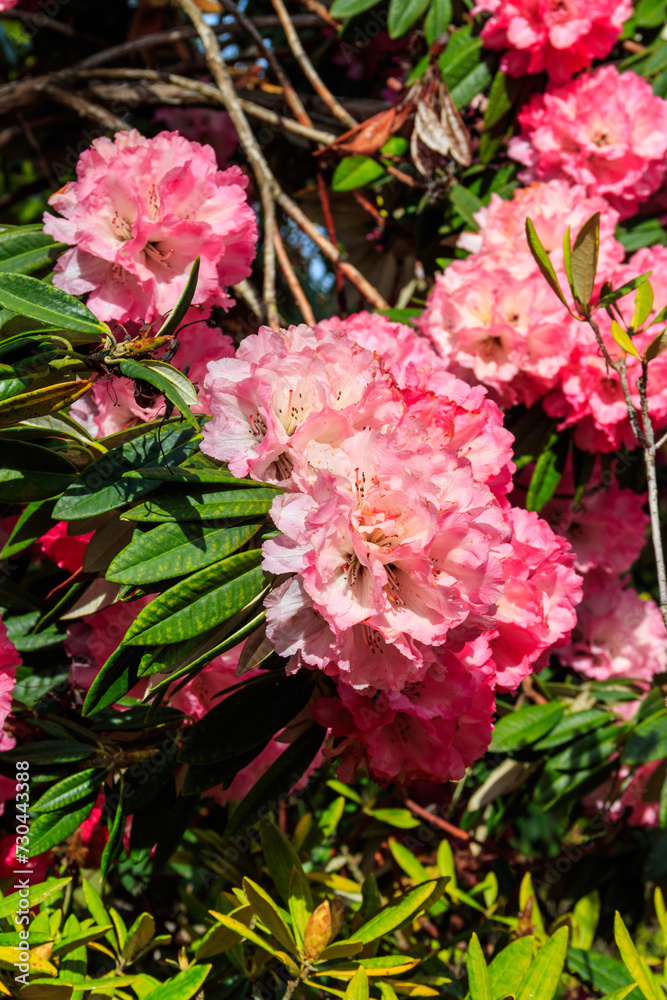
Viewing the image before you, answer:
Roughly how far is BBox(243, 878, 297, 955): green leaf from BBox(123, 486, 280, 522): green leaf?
39 centimetres

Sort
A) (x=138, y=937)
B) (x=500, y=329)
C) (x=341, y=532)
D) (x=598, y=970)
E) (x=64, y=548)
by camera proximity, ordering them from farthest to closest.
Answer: (x=500, y=329) < (x=598, y=970) < (x=64, y=548) < (x=138, y=937) < (x=341, y=532)

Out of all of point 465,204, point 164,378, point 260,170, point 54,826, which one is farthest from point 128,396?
point 465,204

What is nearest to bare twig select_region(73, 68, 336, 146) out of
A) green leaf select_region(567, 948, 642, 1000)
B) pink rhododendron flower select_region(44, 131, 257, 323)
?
pink rhododendron flower select_region(44, 131, 257, 323)

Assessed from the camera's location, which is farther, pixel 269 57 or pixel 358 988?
pixel 269 57

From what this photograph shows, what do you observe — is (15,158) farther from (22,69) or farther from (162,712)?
(162,712)

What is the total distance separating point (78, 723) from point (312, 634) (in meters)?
0.49

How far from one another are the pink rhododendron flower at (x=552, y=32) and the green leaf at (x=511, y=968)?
1.56 m

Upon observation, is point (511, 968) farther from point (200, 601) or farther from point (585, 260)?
point (585, 260)

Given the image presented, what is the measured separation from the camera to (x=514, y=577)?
880 millimetres

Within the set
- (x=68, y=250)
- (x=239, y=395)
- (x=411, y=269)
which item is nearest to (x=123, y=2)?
(x=411, y=269)

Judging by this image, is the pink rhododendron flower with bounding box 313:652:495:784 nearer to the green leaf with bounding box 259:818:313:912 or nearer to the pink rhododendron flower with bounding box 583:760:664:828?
the green leaf with bounding box 259:818:313:912

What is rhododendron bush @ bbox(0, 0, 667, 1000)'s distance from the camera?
757 millimetres

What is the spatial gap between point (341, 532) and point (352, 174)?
1.13 m

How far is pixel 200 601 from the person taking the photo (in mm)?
753
